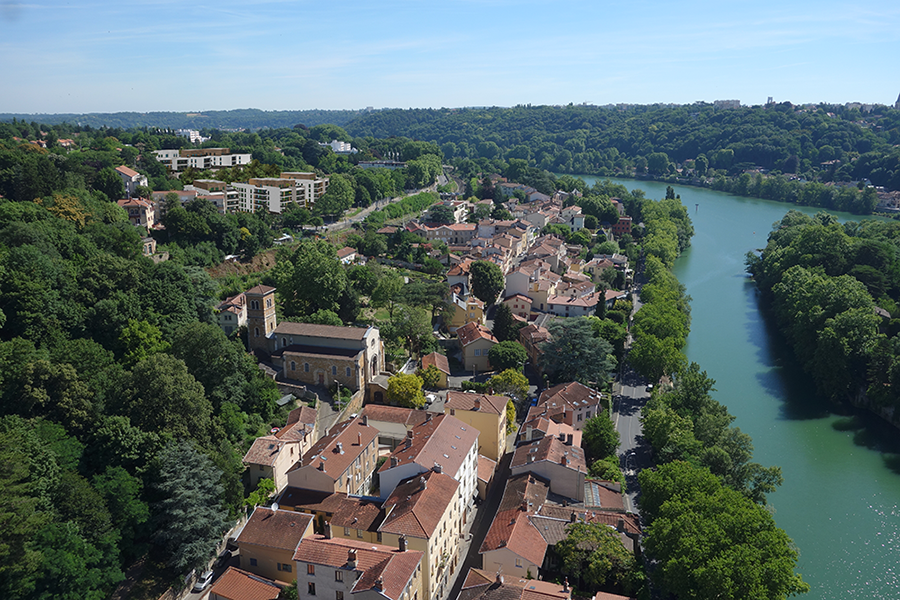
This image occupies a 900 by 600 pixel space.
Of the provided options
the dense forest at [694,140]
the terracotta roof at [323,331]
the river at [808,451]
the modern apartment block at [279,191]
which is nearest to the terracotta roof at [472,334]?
the terracotta roof at [323,331]

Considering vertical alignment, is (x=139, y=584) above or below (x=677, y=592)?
below

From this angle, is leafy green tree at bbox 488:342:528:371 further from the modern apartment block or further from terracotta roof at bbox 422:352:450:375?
the modern apartment block

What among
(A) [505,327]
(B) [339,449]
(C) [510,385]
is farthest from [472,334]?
(B) [339,449]

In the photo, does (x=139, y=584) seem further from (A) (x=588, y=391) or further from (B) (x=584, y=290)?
(B) (x=584, y=290)

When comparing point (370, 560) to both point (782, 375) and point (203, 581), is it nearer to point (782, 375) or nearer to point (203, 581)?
point (203, 581)

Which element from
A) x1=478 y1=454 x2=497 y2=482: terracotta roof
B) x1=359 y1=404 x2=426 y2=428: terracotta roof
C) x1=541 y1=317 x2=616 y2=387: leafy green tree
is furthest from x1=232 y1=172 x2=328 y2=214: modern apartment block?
x1=478 y1=454 x2=497 y2=482: terracotta roof

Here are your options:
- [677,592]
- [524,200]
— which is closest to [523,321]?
[677,592]
